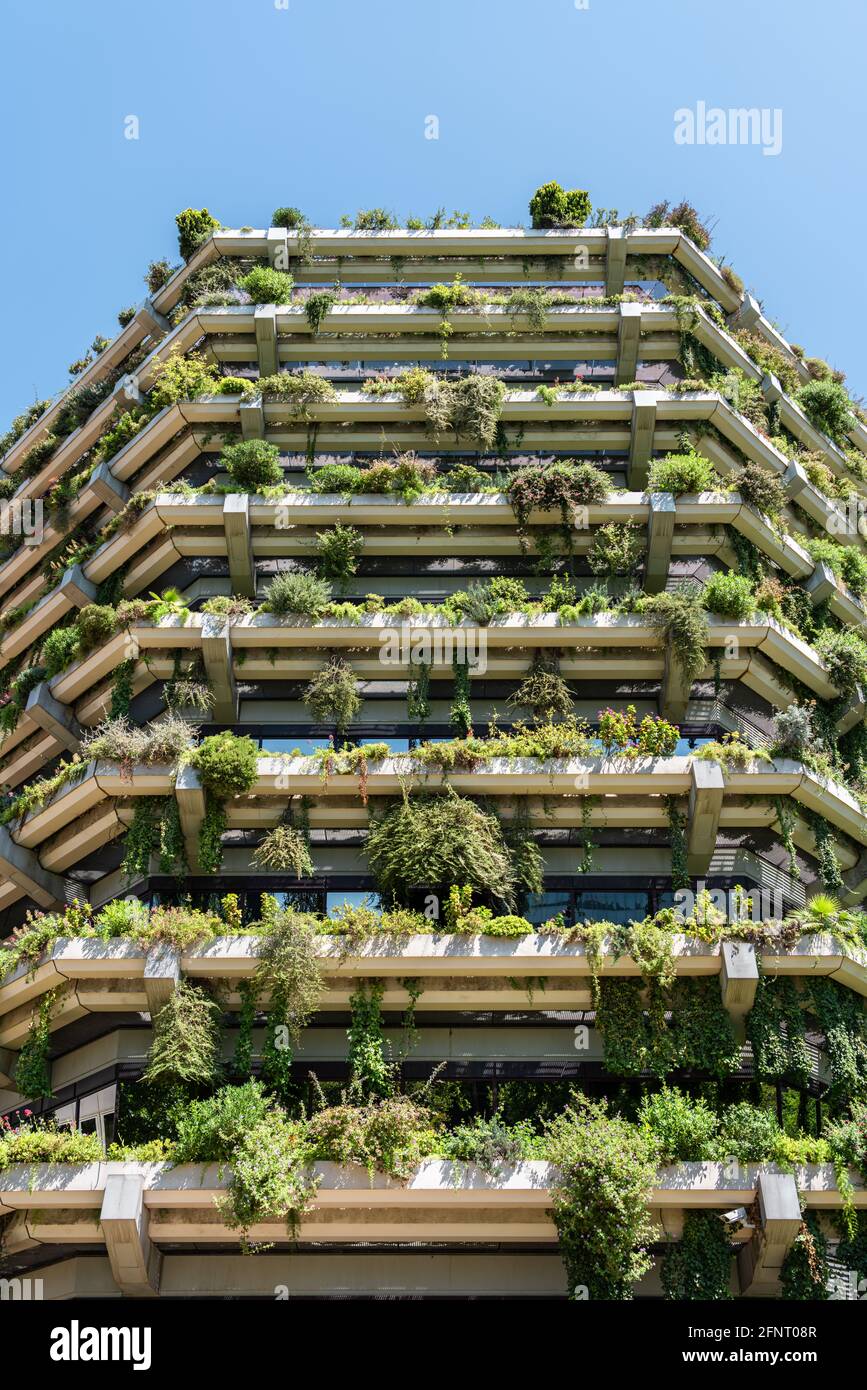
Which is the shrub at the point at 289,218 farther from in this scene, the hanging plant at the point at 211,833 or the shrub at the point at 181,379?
the hanging plant at the point at 211,833

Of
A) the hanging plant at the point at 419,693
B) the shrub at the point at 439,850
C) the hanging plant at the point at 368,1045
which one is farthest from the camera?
the hanging plant at the point at 419,693

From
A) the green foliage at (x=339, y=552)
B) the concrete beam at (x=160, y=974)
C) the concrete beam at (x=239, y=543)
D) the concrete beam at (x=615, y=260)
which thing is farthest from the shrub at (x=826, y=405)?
the concrete beam at (x=160, y=974)

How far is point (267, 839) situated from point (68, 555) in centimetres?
1338

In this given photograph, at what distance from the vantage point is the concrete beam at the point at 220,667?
29.5m

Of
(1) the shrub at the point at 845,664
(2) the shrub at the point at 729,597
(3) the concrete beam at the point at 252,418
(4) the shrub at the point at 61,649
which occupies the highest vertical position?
(3) the concrete beam at the point at 252,418

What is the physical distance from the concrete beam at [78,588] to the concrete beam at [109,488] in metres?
2.56

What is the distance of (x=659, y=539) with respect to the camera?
31188 millimetres

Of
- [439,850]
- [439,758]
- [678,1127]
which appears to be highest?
[439,758]

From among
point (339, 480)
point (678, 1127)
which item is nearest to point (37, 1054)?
point (678, 1127)

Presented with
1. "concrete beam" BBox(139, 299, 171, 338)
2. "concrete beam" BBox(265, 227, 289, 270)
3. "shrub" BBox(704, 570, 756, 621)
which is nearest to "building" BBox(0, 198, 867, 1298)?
"shrub" BBox(704, 570, 756, 621)

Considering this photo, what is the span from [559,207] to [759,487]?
12.4 m

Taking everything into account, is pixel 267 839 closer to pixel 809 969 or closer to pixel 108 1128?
pixel 108 1128

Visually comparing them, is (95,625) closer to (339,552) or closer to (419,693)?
(339,552)

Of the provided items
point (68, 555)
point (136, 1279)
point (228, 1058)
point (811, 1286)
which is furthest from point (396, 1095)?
point (68, 555)
